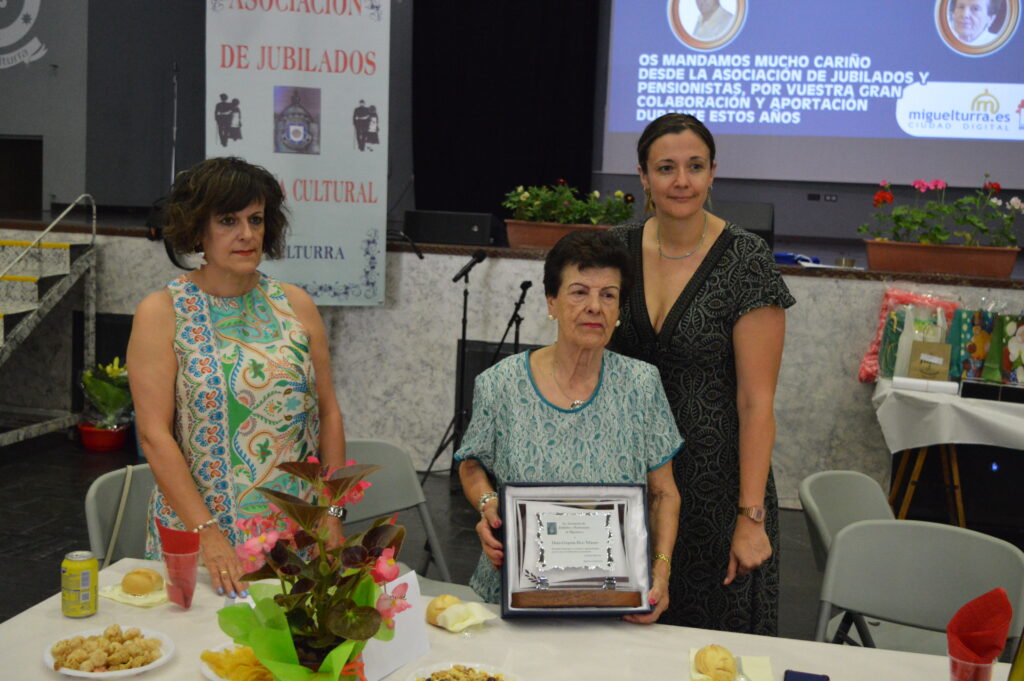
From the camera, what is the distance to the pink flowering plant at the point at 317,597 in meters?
1.26

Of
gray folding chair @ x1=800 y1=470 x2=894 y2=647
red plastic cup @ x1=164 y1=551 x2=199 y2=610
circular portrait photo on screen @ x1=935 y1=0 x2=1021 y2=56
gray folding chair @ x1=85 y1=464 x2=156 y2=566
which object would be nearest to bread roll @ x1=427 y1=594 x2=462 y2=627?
red plastic cup @ x1=164 y1=551 x2=199 y2=610

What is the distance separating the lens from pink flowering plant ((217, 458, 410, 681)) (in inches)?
49.7

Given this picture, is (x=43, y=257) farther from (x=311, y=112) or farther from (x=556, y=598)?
(x=556, y=598)

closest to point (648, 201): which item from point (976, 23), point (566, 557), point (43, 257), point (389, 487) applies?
point (566, 557)

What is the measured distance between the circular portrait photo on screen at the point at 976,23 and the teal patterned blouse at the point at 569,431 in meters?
7.24

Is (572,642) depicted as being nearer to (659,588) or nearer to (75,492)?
(659,588)

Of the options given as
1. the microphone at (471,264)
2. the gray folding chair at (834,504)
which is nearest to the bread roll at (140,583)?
the gray folding chair at (834,504)

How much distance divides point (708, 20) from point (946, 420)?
5.00 metres

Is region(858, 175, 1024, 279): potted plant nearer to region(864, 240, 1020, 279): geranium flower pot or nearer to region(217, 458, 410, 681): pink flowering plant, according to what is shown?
region(864, 240, 1020, 279): geranium flower pot

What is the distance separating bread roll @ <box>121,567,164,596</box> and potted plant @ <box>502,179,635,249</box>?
3.67 meters

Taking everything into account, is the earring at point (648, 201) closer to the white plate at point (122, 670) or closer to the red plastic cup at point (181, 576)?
the red plastic cup at point (181, 576)

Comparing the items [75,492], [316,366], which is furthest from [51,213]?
[316,366]

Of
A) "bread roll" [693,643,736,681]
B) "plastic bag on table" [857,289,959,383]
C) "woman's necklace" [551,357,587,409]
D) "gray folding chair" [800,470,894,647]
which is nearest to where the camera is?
"bread roll" [693,643,736,681]

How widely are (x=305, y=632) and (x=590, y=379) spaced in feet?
3.33
